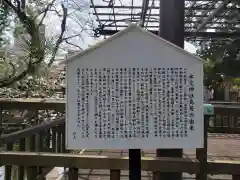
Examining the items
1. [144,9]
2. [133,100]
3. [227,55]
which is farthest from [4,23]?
[227,55]

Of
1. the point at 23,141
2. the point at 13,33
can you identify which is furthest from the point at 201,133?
the point at 13,33

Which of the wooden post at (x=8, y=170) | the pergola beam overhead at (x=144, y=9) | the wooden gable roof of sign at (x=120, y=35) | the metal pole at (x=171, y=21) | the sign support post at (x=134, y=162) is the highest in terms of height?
the pergola beam overhead at (x=144, y=9)

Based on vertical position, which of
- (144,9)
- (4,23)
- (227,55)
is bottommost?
(227,55)

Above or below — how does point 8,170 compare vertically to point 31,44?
below

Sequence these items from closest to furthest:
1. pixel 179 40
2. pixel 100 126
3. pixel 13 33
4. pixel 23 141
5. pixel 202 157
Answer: pixel 100 126, pixel 202 157, pixel 179 40, pixel 23 141, pixel 13 33

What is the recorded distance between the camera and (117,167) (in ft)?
7.44

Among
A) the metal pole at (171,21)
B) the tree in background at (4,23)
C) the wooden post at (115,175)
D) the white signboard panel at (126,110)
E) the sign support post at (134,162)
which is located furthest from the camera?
the tree in background at (4,23)

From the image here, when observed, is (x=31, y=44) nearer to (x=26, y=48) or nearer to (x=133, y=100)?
(x=26, y=48)

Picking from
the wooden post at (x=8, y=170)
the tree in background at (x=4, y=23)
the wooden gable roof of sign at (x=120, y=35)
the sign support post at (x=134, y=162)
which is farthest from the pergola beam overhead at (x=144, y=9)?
the sign support post at (x=134, y=162)

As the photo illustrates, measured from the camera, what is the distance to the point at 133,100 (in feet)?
6.70

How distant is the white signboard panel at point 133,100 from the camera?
2.04 metres

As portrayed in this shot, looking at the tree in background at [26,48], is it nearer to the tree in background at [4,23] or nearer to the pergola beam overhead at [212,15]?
the tree in background at [4,23]

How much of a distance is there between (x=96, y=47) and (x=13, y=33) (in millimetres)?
3725

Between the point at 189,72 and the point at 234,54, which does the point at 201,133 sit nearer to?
the point at 189,72
